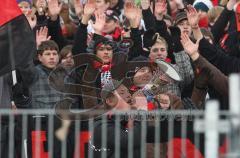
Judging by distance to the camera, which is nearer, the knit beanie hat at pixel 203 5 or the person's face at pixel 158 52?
the person's face at pixel 158 52

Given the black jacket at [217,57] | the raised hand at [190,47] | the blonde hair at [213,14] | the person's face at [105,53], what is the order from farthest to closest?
the blonde hair at [213,14], the person's face at [105,53], the black jacket at [217,57], the raised hand at [190,47]

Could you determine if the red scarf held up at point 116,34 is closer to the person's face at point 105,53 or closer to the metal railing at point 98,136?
the person's face at point 105,53

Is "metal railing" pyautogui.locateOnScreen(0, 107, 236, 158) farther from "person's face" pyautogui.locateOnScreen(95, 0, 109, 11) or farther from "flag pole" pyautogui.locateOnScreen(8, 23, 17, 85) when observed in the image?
"person's face" pyautogui.locateOnScreen(95, 0, 109, 11)

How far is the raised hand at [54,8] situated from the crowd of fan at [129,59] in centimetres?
1

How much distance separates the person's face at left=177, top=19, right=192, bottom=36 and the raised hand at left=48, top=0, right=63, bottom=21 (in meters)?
1.53

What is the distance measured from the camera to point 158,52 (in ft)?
38.1

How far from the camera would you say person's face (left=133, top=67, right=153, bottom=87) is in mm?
10983

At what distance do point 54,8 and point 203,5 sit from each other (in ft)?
7.38

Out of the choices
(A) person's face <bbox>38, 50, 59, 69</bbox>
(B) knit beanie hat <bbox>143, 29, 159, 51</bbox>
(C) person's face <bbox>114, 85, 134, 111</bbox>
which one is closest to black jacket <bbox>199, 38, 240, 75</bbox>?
(B) knit beanie hat <bbox>143, 29, 159, 51</bbox>

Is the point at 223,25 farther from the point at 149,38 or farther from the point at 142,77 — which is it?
the point at 142,77

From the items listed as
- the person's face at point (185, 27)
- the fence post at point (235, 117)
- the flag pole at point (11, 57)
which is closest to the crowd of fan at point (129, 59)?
the person's face at point (185, 27)

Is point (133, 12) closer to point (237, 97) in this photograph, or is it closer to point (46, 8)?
point (46, 8)

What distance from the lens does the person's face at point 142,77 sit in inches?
432

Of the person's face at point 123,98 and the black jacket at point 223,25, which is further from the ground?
the black jacket at point 223,25
